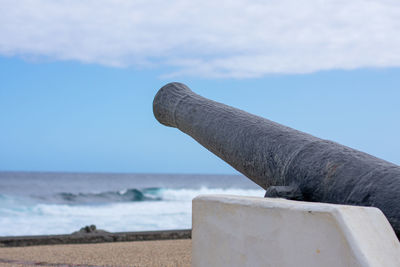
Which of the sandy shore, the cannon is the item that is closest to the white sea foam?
the sandy shore

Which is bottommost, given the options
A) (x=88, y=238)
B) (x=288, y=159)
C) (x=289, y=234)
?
(x=88, y=238)

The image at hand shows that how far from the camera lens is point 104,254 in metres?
6.88

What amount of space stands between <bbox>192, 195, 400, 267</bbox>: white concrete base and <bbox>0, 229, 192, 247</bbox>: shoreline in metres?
5.79

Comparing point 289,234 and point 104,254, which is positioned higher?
point 289,234

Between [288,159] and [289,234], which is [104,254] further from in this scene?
[289,234]

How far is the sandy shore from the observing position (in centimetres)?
611

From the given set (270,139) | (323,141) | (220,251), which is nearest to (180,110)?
(270,139)

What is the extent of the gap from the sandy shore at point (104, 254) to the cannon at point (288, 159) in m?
1.92

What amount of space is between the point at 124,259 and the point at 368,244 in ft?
14.0

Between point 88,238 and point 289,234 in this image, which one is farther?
point 88,238

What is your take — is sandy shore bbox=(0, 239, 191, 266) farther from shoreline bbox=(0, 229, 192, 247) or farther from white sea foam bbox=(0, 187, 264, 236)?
white sea foam bbox=(0, 187, 264, 236)

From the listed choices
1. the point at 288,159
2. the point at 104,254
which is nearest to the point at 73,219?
the point at 104,254

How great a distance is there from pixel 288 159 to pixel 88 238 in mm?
5776

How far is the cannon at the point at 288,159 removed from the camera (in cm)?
297
